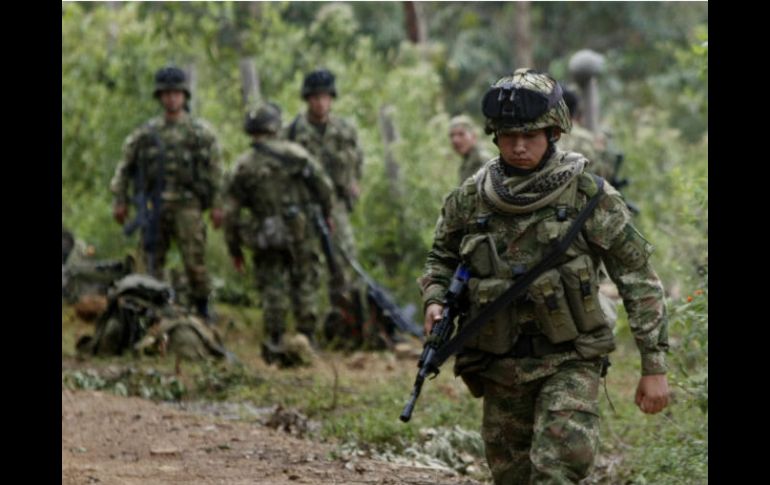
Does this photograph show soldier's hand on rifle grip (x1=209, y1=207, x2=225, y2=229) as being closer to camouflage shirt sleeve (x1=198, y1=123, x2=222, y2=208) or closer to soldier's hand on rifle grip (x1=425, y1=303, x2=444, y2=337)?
camouflage shirt sleeve (x1=198, y1=123, x2=222, y2=208)

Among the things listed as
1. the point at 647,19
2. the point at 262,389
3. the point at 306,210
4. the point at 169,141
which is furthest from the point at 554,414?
the point at 647,19

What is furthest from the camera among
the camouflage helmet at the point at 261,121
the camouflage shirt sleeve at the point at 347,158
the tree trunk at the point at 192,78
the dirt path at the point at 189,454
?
the tree trunk at the point at 192,78

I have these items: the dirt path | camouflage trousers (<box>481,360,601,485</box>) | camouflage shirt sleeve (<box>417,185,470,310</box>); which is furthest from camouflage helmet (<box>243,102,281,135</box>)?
camouflage trousers (<box>481,360,601,485</box>)

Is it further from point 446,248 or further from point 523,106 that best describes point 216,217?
point 523,106

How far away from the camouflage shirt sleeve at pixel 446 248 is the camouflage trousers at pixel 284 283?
6.91 m

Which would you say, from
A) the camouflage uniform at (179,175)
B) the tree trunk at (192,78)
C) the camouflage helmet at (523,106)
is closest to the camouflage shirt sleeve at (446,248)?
the camouflage helmet at (523,106)

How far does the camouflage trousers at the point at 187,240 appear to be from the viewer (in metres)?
13.8

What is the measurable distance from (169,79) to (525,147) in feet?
26.4

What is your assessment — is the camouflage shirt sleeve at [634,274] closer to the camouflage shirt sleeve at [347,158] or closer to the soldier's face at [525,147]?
the soldier's face at [525,147]

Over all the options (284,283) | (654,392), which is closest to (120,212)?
(284,283)

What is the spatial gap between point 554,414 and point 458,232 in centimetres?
90

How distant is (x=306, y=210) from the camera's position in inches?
512

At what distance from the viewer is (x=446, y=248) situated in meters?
6.16
